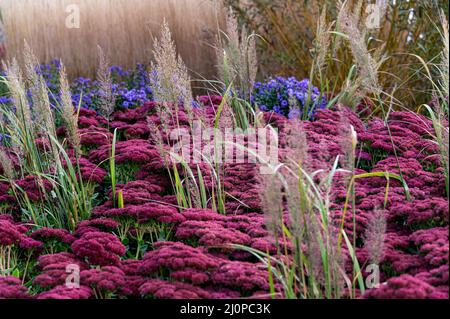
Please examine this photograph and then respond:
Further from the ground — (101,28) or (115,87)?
(101,28)

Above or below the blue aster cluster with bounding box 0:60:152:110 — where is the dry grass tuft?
above

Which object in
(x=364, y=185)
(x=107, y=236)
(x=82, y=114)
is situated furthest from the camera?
(x=82, y=114)

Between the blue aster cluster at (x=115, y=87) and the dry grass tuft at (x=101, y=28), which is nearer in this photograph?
the blue aster cluster at (x=115, y=87)

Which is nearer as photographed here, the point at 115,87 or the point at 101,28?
the point at 115,87

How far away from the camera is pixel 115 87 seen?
650 centimetres

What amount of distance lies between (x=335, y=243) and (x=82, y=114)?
309 cm

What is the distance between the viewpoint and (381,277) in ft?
10.4

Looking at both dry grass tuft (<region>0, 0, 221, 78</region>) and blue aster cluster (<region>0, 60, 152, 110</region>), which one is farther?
dry grass tuft (<region>0, 0, 221, 78</region>)

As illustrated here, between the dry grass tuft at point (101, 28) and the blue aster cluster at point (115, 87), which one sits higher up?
the dry grass tuft at point (101, 28)

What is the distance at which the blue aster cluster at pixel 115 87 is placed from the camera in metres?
6.55

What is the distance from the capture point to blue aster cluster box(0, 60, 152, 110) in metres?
6.55
